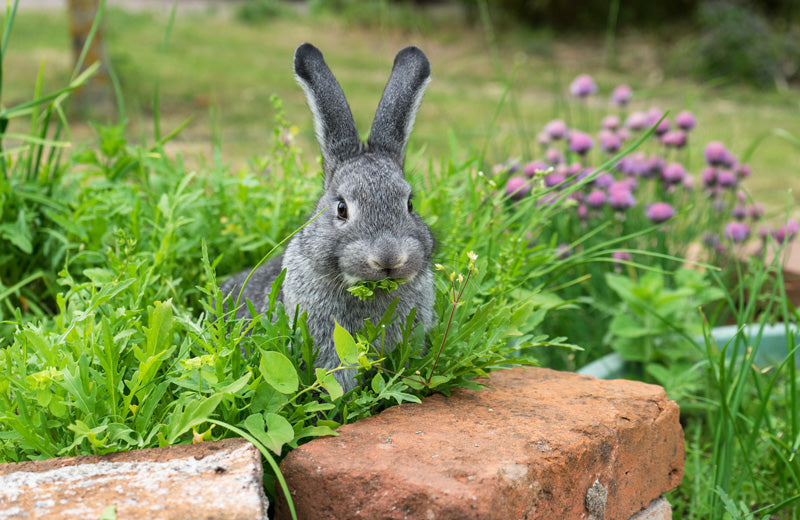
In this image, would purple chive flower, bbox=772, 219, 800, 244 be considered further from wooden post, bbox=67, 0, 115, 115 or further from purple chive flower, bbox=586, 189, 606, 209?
wooden post, bbox=67, 0, 115, 115

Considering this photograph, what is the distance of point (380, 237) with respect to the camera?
2.49 m

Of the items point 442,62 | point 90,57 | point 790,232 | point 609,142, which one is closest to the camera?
point 790,232

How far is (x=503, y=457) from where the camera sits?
2213mm

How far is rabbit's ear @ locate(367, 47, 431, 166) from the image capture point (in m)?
2.88

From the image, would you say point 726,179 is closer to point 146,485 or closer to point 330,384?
point 330,384

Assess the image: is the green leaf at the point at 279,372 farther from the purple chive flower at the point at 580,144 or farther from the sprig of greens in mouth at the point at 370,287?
the purple chive flower at the point at 580,144

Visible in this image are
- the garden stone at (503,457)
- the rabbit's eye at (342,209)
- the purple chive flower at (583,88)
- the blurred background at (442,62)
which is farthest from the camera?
the blurred background at (442,62)

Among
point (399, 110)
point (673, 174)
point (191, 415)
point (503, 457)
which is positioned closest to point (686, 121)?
point (673, 174)

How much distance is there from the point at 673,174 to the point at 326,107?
220cm

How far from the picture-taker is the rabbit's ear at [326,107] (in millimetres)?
2820

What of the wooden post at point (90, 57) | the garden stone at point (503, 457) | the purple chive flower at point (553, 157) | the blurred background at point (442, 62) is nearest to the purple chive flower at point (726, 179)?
the purple chive flower at point (553, 157)

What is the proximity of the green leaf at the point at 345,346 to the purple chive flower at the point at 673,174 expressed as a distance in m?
2.54

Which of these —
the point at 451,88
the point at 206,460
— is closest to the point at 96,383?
the point at 206,460

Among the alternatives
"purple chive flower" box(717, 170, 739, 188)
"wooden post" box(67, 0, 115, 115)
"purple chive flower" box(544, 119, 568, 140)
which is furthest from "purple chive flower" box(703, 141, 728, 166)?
"wooden post" box(67, 0, 115, 115)
